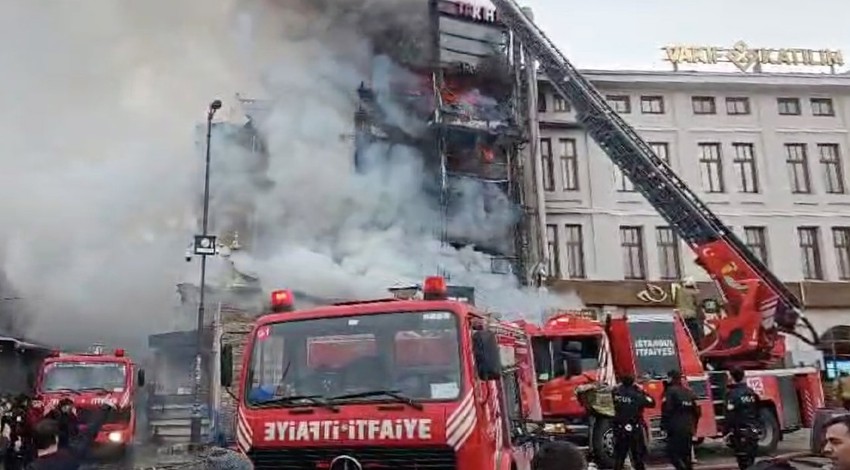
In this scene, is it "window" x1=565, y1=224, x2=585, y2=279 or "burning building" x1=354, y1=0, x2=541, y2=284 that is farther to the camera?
"window" x1=565, y1=224, x2=585, y2=279

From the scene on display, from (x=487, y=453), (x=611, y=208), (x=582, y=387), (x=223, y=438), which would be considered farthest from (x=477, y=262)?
(x=487, y=453)

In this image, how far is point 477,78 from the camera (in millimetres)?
27438

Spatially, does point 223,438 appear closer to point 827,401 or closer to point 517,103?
point 827,401

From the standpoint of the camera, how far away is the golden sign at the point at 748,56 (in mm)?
28562

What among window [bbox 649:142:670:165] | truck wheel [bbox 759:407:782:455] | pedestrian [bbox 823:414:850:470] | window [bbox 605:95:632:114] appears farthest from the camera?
window [bbox 605:95:632:114]

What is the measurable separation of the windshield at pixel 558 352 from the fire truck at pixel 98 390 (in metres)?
6.72

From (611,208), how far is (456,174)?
5.79 m

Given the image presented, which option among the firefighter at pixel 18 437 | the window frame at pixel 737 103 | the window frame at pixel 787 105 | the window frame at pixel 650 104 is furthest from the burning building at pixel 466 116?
the firefighter at pixel 18 437

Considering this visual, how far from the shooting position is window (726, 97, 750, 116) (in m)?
28.4

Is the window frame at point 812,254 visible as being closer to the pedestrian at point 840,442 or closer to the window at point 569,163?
the window at point 569,163

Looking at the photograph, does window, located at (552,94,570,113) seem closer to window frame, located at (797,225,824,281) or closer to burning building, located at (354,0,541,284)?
burning building, located at (354,0,541,284)

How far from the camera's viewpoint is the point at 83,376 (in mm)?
12977

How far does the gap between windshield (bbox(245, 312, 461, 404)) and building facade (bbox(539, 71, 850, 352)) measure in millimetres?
20623

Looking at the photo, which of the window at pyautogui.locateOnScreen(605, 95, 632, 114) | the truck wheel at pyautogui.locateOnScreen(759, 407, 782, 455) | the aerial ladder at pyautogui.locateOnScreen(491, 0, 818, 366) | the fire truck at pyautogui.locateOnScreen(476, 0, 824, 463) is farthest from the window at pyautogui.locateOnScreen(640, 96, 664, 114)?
the truck wheel at pyautogui.locateOnScreen(759, 407, 782, 455)
